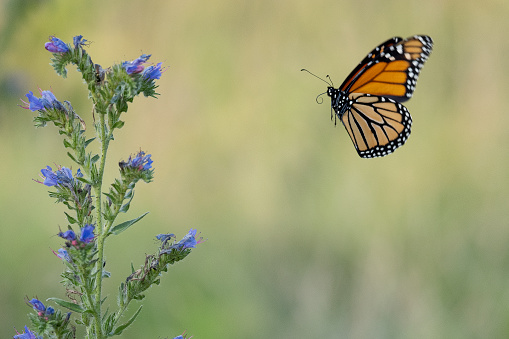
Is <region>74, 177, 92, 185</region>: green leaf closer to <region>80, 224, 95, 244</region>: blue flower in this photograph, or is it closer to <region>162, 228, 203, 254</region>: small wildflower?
<region>80, 224, 95, 244</region>: blue flower

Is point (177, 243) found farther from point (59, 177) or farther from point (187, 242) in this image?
point (59, 177)

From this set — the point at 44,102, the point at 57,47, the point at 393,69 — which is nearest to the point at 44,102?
the point at 44,102

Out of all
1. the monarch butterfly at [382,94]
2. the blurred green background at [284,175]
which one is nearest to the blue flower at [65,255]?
the monarch butterfly at [382,94]

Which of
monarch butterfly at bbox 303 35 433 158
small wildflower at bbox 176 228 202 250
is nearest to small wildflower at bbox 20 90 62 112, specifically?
small wildflower at bbox 176 228 202 250

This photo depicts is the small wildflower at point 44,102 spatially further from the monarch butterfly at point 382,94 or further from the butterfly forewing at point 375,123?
the butterfly forewing at point 375,123

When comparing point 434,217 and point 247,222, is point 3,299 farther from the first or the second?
point 434,217

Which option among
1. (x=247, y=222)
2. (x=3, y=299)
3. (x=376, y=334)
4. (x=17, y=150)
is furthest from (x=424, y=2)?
(x=3, y=299)
